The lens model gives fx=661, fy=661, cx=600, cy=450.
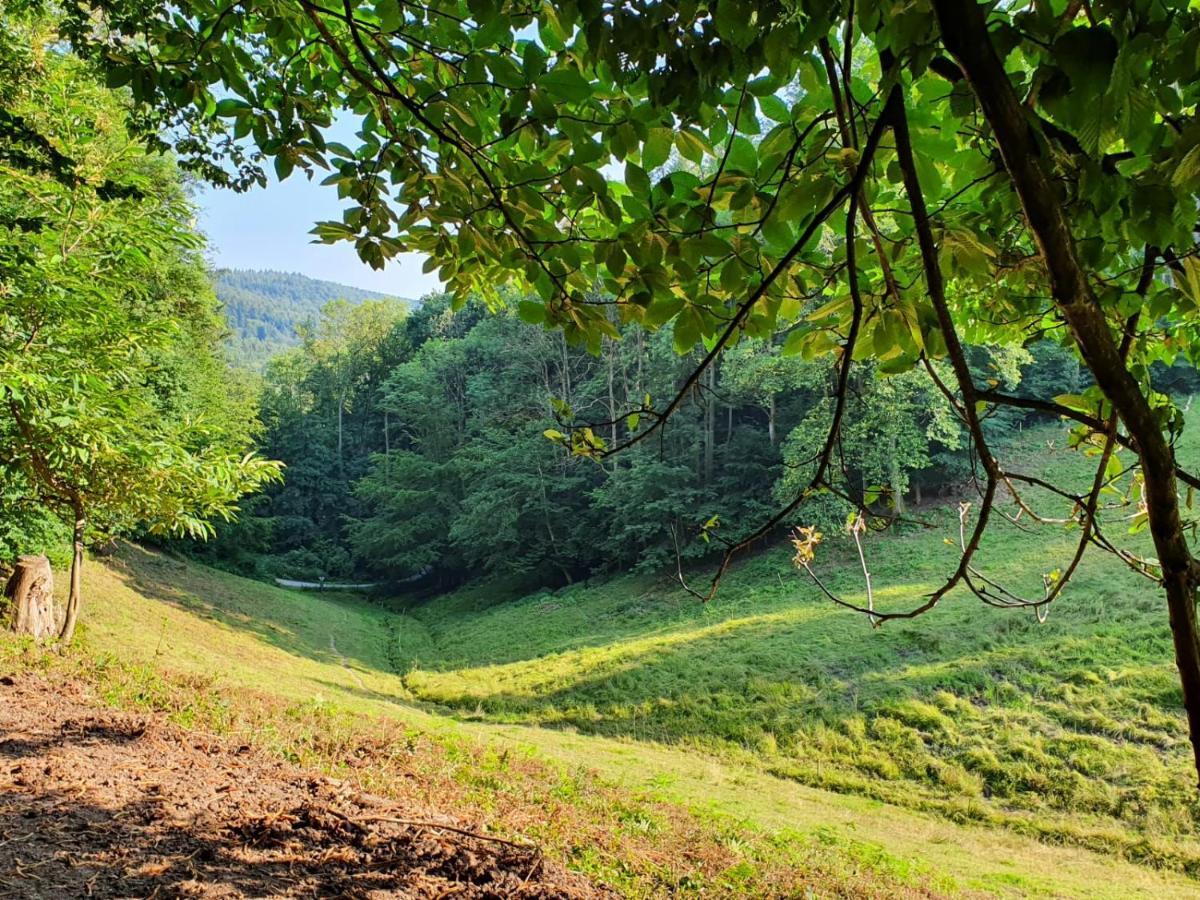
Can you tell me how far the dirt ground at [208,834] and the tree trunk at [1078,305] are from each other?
2.67 m

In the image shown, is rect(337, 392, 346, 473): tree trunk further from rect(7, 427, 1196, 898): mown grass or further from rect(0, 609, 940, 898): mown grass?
rect(0, 609, 940, 898): mown grass

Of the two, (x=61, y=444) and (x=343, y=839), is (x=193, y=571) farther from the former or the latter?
(x=343, y=839)

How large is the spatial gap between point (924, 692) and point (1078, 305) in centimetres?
1083

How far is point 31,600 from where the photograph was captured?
25.2 ft

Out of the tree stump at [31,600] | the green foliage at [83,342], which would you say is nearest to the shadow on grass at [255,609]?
the tree stump at [31,600]

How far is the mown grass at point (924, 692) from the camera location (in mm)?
7438

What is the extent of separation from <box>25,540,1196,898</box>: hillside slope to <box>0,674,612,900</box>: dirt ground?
777 mm

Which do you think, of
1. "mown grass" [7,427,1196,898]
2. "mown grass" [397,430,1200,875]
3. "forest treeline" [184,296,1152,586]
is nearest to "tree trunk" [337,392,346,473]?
"forest treeline" [184,296,1152,586]

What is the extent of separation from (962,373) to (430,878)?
9.16 feet

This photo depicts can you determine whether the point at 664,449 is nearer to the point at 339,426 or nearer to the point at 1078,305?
the point at 1078,305

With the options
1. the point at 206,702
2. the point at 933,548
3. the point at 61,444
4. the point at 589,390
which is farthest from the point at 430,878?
the point at 589,390

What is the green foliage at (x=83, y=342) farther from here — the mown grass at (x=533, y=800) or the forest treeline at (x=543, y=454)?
the forest treeline at (x=543, y=454)

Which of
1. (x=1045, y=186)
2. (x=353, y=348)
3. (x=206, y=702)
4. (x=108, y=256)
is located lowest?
(x=206, y=702)

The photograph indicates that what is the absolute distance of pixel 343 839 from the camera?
291cm
